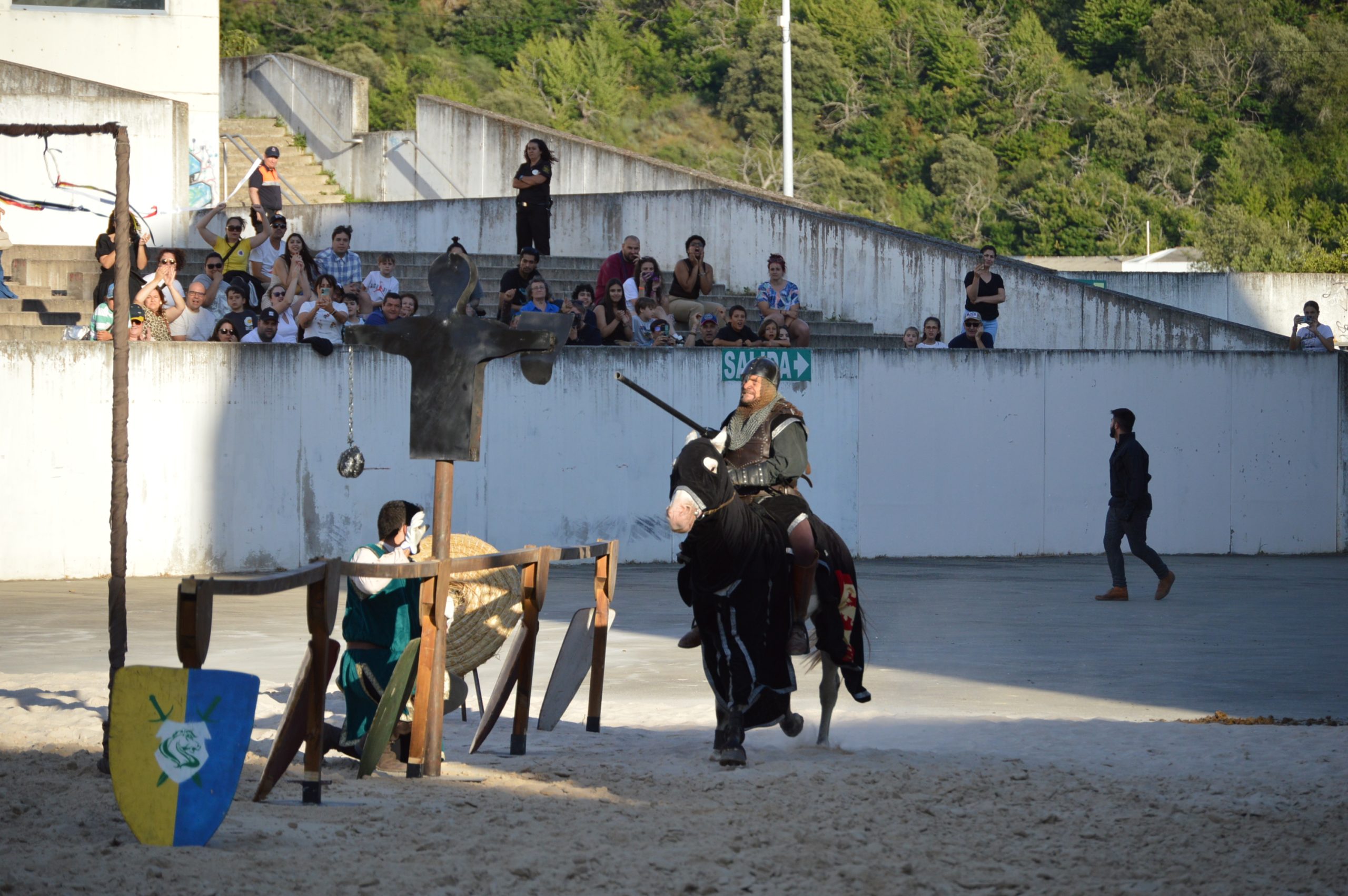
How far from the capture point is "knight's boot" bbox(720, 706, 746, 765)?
8.14 metres

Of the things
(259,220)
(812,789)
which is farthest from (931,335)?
(812,789)

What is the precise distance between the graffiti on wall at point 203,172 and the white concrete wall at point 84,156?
111 inches

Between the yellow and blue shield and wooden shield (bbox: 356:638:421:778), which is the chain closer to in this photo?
wooden shield (bbox: 356:638:421:778)

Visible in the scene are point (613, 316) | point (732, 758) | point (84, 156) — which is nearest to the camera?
point (732, 758)

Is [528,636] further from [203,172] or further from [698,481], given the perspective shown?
[203,172]

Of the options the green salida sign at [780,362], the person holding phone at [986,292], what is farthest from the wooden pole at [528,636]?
the person holding phone at [986,292]

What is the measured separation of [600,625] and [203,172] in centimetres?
1786

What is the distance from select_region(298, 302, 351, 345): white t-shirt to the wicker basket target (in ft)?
28.4

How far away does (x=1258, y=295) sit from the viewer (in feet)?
92.6

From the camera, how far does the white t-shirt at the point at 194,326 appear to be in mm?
16781

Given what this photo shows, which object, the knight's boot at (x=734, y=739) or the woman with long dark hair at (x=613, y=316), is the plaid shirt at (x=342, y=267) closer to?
the woman with long dark hair at (x=613, y=316)

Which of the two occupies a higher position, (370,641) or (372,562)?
(372,562)

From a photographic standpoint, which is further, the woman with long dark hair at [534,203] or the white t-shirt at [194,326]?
the woman with long dark hair at [534,203]

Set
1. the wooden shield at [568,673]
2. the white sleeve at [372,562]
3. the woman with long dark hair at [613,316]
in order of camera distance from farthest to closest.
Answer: the woman with long dark hair at [613,316] → the wooden shield at [568,673] → the white sleeve at [372,562]
